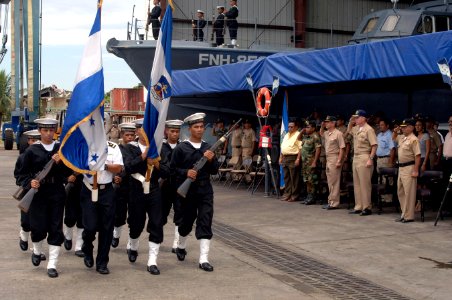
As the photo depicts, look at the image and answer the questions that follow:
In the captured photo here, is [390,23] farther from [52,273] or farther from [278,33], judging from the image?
[52,273]

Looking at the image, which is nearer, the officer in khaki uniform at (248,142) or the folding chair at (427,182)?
the folding chair at (427,182)

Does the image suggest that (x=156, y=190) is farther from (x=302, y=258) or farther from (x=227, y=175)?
(x=227, y=175)

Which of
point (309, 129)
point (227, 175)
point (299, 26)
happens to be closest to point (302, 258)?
point (309, 129)

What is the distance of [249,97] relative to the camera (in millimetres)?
22828

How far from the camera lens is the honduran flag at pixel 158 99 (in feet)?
28.0

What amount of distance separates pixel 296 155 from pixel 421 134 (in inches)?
122

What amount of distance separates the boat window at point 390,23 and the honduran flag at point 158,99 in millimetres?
14587

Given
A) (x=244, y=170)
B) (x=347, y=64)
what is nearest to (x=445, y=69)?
(x=347, y=64)

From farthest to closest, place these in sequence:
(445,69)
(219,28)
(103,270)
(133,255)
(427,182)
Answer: (219,28)
(427,182)
(445,69)
(133,255)
(103,270)

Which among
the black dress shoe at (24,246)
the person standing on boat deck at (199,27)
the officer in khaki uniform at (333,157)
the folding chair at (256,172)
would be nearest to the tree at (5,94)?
the person standing on boat deck at (199,27)

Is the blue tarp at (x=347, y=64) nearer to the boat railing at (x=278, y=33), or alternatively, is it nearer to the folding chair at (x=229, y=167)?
the folding chair at (x=229, y=167)

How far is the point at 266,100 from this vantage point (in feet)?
Answer: 51.9

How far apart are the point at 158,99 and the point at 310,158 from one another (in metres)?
6.78

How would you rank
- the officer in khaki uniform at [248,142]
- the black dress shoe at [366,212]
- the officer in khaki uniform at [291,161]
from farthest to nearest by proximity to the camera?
the officer in khaki uniform at [248,142] < the officer in khaki uniform at [291,161] < the black dress shoe at [366,212]
